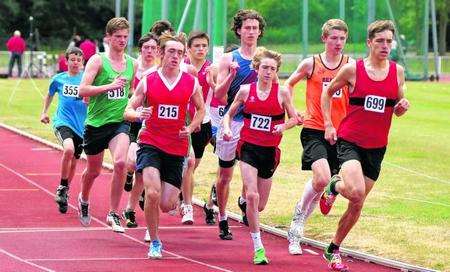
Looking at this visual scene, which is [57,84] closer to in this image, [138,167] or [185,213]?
[185,213]

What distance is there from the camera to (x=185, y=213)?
14.1 metres

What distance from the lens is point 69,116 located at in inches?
623

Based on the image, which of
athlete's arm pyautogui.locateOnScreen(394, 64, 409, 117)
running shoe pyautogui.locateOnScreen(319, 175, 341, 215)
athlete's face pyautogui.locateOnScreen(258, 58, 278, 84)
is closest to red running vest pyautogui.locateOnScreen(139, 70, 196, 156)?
athlete's face pyautogui.locateOnScreen(258, 58, 278, 84)

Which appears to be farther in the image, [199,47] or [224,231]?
[199,47]

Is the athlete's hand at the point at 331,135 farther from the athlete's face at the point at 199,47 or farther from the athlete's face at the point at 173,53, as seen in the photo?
the athlete's face at the point at 199,47

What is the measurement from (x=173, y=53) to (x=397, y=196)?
A: 593 cm

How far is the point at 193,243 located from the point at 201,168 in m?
7.63

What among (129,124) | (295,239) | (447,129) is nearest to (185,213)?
(129,124)

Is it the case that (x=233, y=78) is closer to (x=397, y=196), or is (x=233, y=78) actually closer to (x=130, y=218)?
(x=130, y=218)

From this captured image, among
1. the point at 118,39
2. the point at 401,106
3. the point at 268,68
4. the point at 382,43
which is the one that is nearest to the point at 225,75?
the point at 118,39

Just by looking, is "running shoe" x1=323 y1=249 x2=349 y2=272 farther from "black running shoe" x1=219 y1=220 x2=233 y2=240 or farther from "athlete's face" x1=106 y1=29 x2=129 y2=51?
"athlete's face" x1=106 y1=29 x2=129 y2=51

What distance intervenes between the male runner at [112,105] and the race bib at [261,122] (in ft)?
5.73

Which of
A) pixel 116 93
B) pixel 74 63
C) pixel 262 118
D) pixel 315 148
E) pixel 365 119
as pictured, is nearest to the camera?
pixel 365 119

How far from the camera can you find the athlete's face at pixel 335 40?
1259cm
